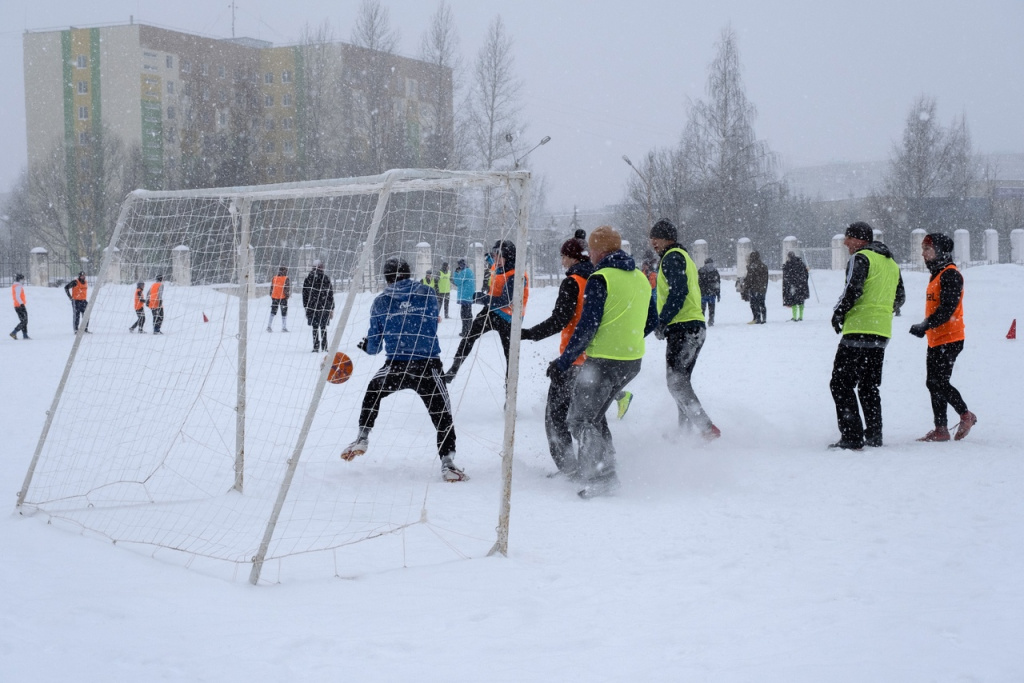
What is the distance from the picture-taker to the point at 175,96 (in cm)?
5300

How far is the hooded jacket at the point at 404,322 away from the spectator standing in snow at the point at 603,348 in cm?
100

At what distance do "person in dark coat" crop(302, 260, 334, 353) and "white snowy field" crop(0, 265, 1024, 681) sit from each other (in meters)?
6.47

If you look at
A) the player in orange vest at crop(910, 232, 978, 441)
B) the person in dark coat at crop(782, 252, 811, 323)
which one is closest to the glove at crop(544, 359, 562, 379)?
the player in orange vest at crop(910, 232, 978, 441)

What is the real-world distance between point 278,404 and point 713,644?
259 inches

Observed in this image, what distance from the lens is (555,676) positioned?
2879 millimetres

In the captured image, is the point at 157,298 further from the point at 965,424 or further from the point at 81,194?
the point at 81,194

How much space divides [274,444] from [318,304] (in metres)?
6.72

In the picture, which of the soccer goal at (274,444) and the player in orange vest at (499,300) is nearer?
the soccer goal at (274,444)

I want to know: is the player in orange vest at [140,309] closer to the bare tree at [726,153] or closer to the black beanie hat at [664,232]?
the black beanie hat at [664,232]

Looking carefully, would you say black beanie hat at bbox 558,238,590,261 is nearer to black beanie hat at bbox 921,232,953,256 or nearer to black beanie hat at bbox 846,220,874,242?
black beanie hat at bbox 846,220,874,242

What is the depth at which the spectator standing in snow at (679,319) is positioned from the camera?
20.3ft

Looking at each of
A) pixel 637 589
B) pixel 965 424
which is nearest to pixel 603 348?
pixel 637 589

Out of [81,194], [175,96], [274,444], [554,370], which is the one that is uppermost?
[175,96]

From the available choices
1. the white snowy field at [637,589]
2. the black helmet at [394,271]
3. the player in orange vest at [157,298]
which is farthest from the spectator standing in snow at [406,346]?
the player in orange vest at [157,298]
